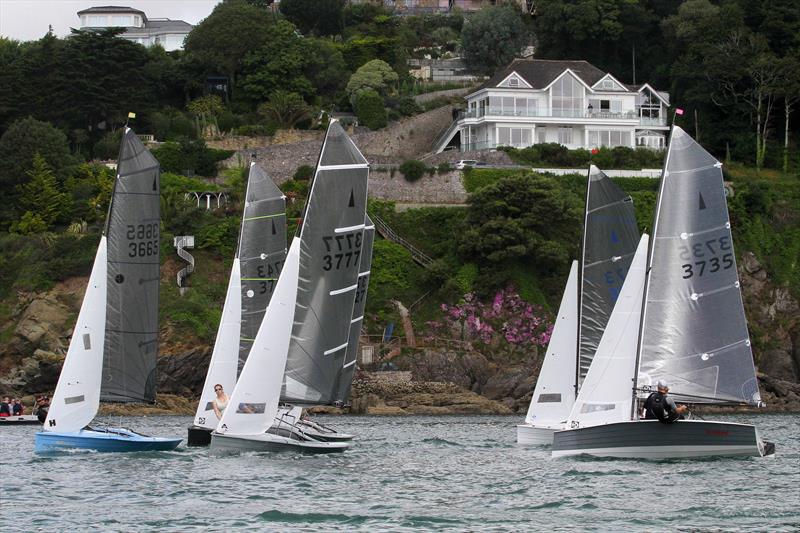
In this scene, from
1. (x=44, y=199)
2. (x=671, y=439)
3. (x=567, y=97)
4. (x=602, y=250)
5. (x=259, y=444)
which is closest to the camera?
(x=671, y=439)

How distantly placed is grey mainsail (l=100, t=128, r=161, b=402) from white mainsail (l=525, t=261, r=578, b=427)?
11014 mm

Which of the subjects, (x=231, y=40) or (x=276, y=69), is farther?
(x=231, y=40)

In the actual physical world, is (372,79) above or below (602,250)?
above

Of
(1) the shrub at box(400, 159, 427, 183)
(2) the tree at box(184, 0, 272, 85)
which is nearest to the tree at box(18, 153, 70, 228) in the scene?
(1) the shrub at box(400, 159, 427, 183)

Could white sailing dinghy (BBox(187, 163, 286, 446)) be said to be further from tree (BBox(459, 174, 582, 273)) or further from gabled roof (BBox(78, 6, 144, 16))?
gabled roof (BBox(78, 6, 144, 16))

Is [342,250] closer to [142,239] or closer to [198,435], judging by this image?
[142,239]

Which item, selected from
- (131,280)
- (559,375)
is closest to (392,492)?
(131,280)

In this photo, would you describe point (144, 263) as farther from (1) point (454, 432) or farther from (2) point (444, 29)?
(2) point (444, 29)

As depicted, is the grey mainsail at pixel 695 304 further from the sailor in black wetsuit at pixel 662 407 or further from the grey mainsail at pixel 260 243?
the grey mainsail at pixel 260 243

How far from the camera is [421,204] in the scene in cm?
7819

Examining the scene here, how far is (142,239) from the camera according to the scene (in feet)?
114

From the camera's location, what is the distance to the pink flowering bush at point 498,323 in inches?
2638

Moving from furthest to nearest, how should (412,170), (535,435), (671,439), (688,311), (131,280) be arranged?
(412,170) < (535,435) < (131,280) < (688,311) < (671,439)

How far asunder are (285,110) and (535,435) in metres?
52.5
